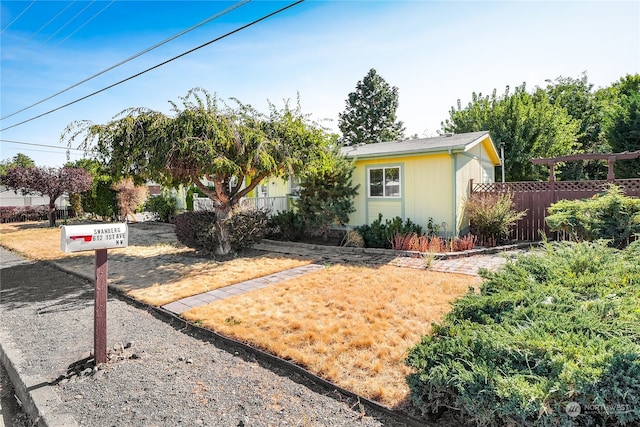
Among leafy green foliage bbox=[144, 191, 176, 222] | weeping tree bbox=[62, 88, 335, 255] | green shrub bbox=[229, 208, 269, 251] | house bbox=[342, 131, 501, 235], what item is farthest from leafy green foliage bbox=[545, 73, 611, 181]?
leafy green foliage bbox=[144, 191, 176, 222]

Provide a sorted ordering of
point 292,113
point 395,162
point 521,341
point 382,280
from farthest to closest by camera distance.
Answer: point 395,162, point 292,113, point 382,280, point 521,341

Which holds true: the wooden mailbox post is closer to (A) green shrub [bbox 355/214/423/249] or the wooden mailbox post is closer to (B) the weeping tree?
(B) the weeping tree

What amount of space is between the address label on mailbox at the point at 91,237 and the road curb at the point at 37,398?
4.46 ft

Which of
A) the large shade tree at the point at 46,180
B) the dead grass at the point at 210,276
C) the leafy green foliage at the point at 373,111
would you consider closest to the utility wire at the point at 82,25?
the dead grass at the point at 210,276

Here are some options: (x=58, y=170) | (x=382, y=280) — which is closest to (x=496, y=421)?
(x=382, y=280)

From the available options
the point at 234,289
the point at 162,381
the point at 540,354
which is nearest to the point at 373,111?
the point at 234,289

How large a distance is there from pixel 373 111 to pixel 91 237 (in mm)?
38821

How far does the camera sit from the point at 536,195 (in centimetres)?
1071

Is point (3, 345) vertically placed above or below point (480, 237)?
below

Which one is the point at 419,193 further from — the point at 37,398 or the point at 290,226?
the point at 37,398

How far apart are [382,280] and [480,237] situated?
5132 millimetres

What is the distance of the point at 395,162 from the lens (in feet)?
36.8

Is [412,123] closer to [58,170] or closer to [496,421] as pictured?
[58,170]

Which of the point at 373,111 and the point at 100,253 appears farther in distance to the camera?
the point at 373,111
